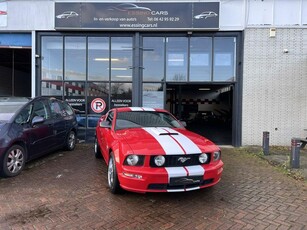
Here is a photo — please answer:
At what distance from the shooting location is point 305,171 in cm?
643

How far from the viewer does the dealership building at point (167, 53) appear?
33.8 feet

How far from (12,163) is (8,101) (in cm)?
183

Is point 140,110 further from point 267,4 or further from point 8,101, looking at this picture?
point 267,4

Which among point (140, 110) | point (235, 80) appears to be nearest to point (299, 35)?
point (235, 80)

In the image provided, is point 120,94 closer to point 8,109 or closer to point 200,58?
point 200,58

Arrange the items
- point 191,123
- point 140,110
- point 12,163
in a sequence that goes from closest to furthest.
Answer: point 12,163 < point 140,110 < point 191,123

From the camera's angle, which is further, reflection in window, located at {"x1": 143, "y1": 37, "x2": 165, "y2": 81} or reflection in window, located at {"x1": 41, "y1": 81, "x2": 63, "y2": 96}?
reflection in window, located at {"x1": 41, "y1": 81, "x2": 63, "y2": 96}

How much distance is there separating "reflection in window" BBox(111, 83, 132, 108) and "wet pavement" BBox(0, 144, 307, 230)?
4828 mm

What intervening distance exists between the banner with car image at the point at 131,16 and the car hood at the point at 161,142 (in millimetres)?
6395

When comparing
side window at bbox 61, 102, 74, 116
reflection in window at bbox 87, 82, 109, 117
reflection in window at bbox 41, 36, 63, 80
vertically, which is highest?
reflection in window at bbox 41, 36, 63, 80

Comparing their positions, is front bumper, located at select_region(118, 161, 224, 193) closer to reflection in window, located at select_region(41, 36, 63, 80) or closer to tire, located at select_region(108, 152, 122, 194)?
tire, located at select_region(108, 152, 122, 194)

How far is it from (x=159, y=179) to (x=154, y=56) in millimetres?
7595

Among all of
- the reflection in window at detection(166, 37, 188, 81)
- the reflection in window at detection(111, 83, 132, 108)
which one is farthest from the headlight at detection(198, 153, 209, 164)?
the reflection in window at detection(111, 83, 132, 108)

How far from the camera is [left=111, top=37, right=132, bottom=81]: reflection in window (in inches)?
425
